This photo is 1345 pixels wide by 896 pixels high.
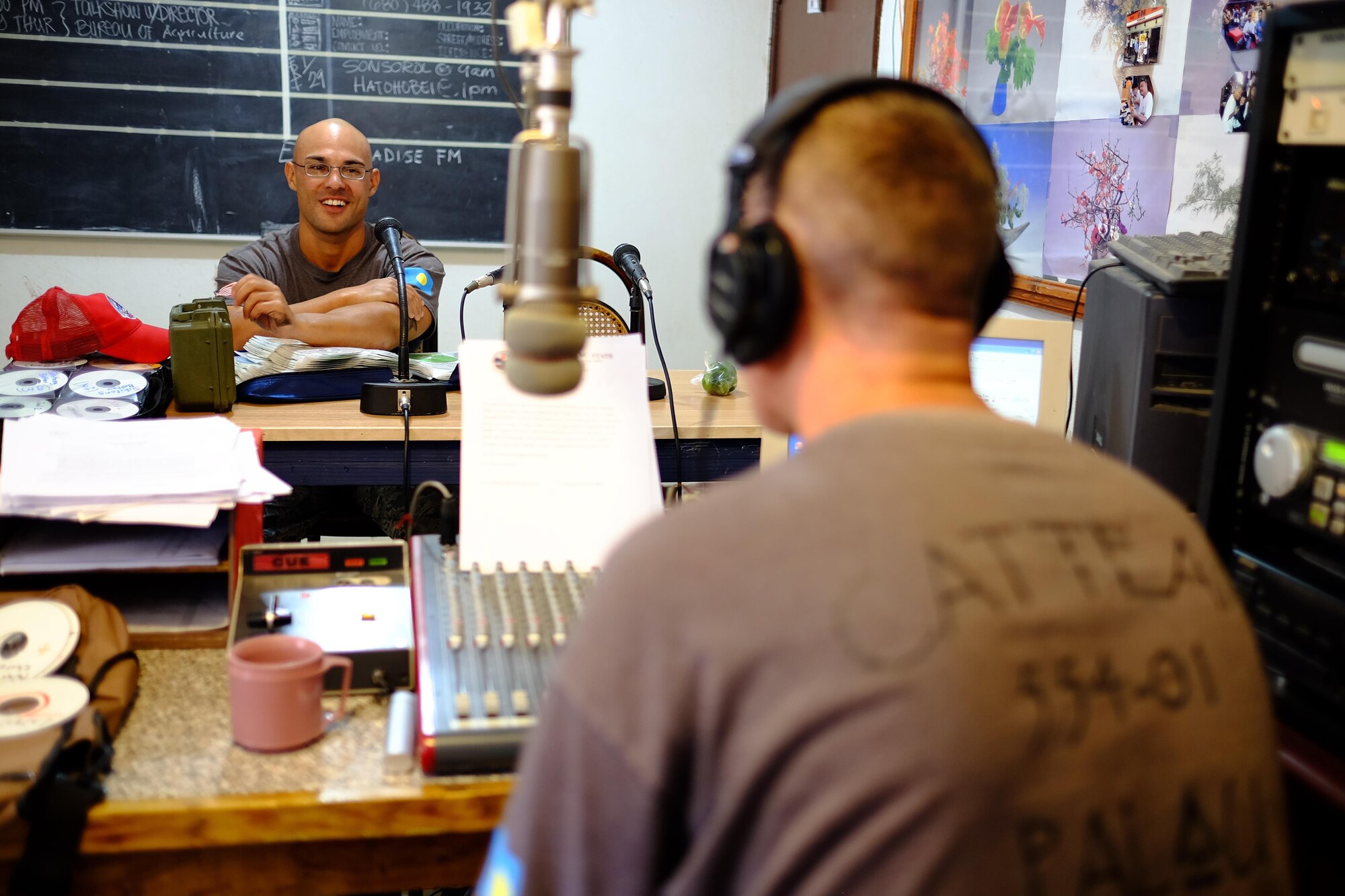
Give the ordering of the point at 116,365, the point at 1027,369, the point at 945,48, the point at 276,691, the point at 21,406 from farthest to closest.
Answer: the point at 945,48 < the point at 116,365 < the point at 21,406 < the point at 1027,369 < the point at 276,691

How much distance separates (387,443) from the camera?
1.85 m

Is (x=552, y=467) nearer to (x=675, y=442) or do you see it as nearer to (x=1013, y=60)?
(x=675, y=442)

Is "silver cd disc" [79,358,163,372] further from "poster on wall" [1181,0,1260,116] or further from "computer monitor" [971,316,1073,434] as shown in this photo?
"poster on wall" [1181,0,1260,116]

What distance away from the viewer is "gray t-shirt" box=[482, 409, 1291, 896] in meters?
0.46

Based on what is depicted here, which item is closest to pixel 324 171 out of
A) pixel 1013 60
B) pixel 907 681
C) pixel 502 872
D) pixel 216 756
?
pixel 1013 60

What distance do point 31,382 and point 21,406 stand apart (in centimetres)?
12

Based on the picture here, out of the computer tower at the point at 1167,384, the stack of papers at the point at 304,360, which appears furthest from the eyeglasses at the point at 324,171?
the computer tower at the point at 1167,384

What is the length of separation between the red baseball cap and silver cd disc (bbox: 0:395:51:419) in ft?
1.05

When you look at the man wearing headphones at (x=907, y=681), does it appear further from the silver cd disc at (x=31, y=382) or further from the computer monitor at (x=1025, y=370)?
the silver cd disc at (x=31, y=382)

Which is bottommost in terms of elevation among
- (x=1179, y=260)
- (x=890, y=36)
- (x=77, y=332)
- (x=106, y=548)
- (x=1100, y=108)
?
(x=106, y=548)

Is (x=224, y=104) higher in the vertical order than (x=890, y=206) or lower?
higher

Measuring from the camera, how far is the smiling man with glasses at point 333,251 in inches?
96.5

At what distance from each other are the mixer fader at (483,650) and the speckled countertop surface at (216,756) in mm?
60

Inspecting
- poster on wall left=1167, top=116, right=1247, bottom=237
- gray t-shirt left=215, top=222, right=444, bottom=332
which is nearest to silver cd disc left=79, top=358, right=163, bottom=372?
gray t-shirt left=215, top=222, right=444, bottom=332
